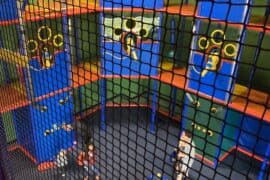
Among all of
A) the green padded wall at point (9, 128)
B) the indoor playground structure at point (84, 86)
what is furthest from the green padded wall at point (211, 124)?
the green padded wall at point (9, 128)

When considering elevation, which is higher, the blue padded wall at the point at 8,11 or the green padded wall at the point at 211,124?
the blue padded wall at the point at 8,11

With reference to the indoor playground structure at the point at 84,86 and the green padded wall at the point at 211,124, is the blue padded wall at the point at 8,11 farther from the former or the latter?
the green padded wall at the point at 211,124

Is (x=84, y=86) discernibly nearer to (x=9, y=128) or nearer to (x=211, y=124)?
(x=9, y=128)

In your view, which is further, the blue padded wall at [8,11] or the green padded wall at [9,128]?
the green padded wall at [9,128]

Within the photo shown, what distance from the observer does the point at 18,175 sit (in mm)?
1192

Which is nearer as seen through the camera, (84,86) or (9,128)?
(84,86)

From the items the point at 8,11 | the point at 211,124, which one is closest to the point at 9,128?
the point at 8,11

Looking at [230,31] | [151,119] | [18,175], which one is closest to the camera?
[18,175]

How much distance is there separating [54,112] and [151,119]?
28.6 inches

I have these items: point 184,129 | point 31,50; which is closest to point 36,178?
point 31,50

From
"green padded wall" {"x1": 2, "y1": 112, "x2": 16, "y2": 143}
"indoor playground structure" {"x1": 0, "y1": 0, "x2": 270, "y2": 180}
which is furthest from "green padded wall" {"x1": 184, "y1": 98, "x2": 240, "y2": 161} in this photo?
"green padded wall" {"x1": 2, "y1": 112, "x2": 16, "y2": 143}

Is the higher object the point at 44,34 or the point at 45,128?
the point at 44,34

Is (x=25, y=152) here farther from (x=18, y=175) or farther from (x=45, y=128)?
(x=18, y=175)

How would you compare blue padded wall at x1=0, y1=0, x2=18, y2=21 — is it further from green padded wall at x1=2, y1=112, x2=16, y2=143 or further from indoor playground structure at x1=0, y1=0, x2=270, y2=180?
green padded wall at x1=2, y1=112, x2=16, y2=143
